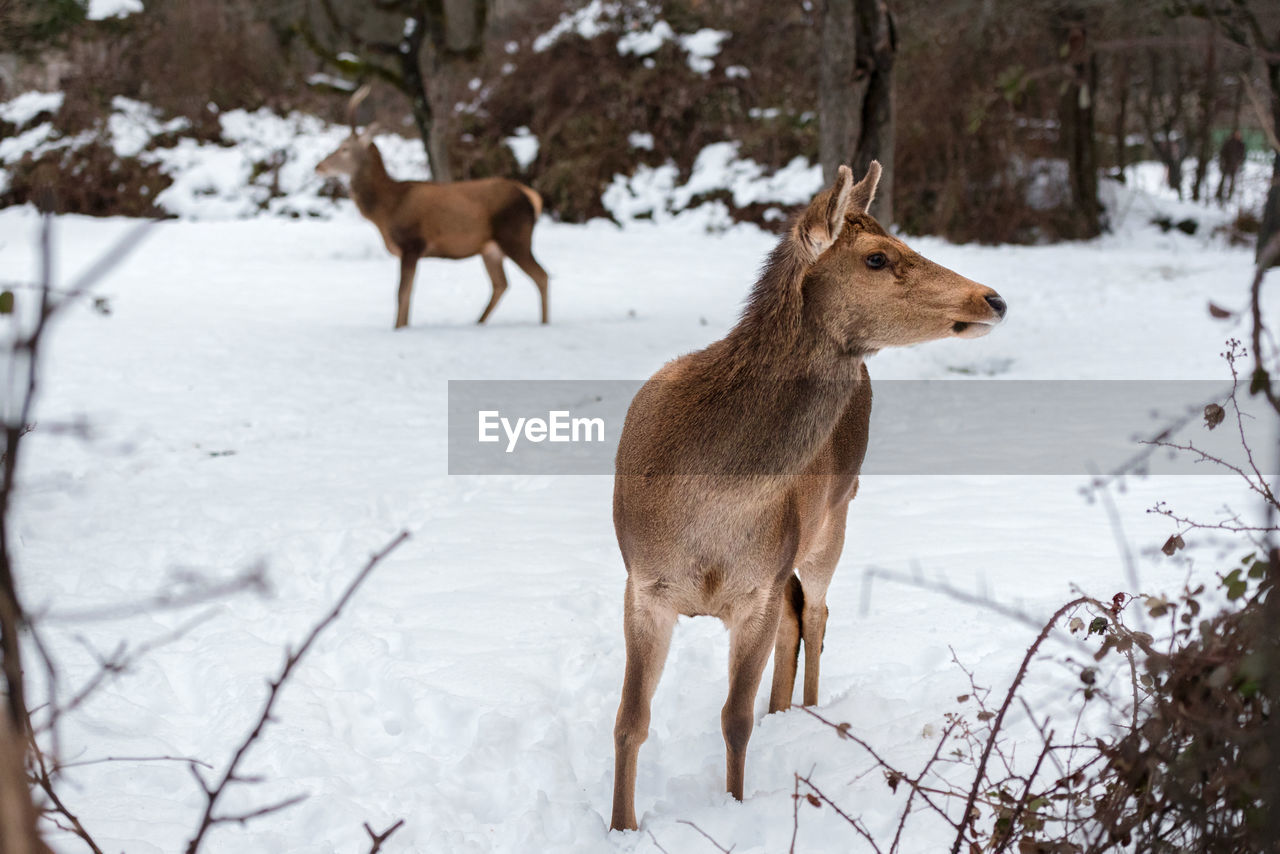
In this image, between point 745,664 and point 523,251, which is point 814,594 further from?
point 523,251

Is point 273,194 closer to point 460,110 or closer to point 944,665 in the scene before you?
point 460,110

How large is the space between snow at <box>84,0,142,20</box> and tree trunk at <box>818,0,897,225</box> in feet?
57.4

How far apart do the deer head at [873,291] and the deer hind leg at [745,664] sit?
2.39ft

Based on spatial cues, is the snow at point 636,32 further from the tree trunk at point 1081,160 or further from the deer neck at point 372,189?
the deer neck at point 372,189

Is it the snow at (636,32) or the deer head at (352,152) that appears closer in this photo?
the deer head at (352,152)

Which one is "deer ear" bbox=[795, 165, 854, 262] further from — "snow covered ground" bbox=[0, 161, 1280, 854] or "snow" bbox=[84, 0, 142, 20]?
"snow" bbox=[84, 0, 142, 20]

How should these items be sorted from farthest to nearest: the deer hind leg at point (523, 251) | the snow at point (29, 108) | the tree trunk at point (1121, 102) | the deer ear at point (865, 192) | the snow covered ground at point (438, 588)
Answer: the snow at point (29, 108) < the tree trunk at point (1121, 102) < the deer hind leg at point (523, 251) < the snow covered ground at point (438, 588) < the deer ear at point (865, 192)

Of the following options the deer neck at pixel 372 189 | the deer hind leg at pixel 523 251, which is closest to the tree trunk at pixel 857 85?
the deer hind leg at pixel 523 251

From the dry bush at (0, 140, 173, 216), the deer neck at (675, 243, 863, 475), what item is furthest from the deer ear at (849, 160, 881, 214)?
the dry bush at (0, 140, 173, 216)

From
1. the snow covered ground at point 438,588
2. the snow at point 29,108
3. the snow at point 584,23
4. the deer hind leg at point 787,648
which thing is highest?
the snow at point 584,23

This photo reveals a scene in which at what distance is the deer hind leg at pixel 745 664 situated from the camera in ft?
9.80

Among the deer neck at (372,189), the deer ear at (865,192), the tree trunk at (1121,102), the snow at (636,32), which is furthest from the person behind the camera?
the snow at (636,32)

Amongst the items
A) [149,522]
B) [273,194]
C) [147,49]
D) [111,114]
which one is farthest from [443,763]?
[147,49]

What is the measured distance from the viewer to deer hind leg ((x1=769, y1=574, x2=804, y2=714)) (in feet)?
12.1
